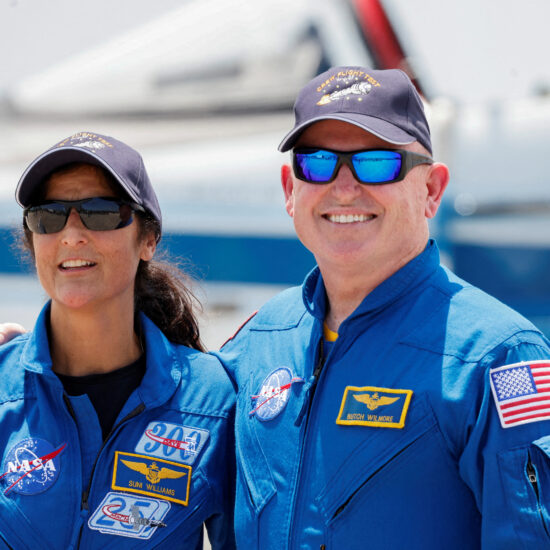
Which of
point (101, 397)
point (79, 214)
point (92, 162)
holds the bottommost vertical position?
point (101, 397)

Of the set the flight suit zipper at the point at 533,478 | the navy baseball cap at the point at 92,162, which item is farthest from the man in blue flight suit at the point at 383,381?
the navy baseball cap at the point at 92,162

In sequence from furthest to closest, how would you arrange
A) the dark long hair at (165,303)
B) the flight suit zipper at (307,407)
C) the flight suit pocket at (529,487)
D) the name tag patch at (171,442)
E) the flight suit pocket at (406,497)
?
1. the dark long hair at (165,303)
2. the name tag patch at (171,442)
3. the flight suit zipper at (307,407)
4. the flight suit pocket at (406,497)
5. the flight suit pocket at (529,487)

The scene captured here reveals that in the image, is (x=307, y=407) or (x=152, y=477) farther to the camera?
(x=152, y=477)

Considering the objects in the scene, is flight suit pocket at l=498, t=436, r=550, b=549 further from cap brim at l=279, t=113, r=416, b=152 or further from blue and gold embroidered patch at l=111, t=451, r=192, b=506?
blue and gold embroidered patch at l=111, t=451, r=192, b=506

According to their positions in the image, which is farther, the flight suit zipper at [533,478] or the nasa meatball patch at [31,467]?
the nasa meatball patch at [31,467]

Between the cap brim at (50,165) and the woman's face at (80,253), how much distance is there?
0.04 meters

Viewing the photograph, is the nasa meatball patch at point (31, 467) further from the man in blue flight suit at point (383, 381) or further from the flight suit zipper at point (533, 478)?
the flight suit zipper at point (533, 478)

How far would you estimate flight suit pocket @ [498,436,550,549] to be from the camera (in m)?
1.54

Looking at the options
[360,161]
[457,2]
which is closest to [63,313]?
[360,161]

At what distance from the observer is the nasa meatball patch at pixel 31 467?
1972mm

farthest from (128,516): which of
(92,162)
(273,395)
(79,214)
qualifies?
(92,162)

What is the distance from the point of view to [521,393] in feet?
5.20

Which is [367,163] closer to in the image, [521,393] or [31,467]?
[521,393]

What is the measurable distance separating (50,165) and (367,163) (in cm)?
87
